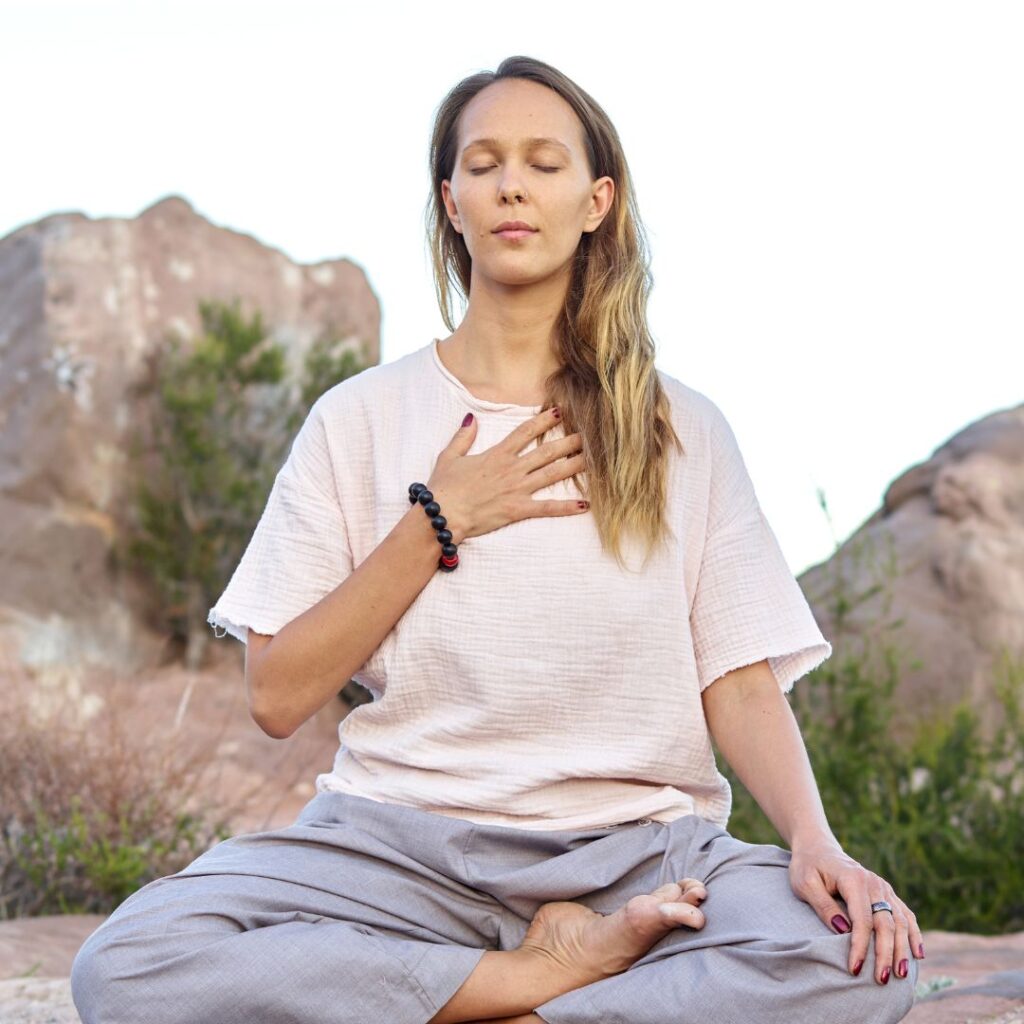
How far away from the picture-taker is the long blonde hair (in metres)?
2.48

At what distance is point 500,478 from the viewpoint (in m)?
2.46

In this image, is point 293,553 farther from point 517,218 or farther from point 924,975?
point 924,975

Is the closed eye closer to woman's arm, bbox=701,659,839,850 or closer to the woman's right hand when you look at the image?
the woman's right hand

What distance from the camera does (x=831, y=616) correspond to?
6852 mm


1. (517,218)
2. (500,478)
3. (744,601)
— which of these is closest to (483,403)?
(500,478)

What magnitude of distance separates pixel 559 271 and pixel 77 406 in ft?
27.2

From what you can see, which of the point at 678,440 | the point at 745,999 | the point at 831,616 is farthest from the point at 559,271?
the point at 831,616

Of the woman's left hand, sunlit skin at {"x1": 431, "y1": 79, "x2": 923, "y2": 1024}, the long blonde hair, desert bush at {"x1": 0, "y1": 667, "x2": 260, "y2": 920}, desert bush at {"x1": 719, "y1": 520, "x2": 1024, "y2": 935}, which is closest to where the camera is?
the woman's left hand

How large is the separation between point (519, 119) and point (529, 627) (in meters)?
0.90

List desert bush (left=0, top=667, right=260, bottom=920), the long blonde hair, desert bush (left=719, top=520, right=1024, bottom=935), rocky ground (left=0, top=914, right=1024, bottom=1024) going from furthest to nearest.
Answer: desert bush (left=719, top=520, right=1024, bottom=935)
desert bush (left=0, top=667, right=260, bottom=920)
rocky ground (left=0, top=914, right=1024, bottom=1024)
the long blonde hair

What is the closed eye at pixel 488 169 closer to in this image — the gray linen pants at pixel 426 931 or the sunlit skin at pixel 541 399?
the sunlit skin at pixel 541 399

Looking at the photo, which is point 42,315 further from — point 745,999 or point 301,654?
point 745,999

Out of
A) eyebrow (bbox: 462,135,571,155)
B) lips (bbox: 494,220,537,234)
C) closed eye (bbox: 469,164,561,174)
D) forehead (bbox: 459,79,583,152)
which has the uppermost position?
forehead (bbox: 459,79,583,152)

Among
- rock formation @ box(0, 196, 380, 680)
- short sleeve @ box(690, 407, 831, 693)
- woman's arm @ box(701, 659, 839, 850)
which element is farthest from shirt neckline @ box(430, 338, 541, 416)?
rock formation @ box(0, 196, 380, 680)
